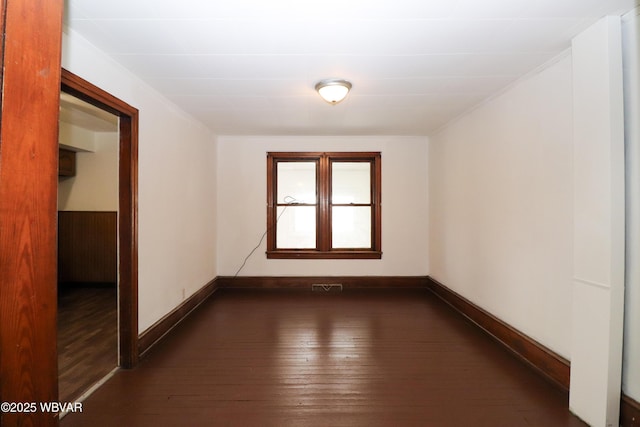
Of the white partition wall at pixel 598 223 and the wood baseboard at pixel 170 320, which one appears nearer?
the white partition wall at pixel 598 223

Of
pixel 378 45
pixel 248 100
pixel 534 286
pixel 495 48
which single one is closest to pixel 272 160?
pixel 248 100

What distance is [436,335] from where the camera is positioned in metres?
2.88

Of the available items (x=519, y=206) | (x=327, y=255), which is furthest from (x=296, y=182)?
→ (x=519, y=206)

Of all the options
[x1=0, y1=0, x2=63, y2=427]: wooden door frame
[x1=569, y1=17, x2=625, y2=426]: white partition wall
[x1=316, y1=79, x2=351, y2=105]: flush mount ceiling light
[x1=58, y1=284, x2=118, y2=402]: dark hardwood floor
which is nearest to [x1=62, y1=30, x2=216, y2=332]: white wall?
[x1=58, y1=284, x2=118, y2=402]: dark hardwood floor

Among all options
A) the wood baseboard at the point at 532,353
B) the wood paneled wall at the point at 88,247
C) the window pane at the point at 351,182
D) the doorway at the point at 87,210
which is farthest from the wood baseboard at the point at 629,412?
the wood paneled wall at the point at 88,247

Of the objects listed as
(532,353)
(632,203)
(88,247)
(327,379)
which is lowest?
(327,379)

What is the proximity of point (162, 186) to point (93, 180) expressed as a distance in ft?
9.61

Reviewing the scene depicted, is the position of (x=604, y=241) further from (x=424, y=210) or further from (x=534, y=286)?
(x=424, y=210)

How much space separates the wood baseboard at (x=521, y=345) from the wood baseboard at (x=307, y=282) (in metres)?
1.10

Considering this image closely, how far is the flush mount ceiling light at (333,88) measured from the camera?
8.04 ft

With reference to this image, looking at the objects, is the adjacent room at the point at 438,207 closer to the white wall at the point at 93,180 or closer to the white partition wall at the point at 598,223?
the white partition wall at the point at 598,223

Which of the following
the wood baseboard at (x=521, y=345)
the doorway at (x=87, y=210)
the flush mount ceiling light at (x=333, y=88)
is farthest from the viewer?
the doorway at (x=87, y=210)

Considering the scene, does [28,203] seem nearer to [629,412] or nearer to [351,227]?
[629,412]

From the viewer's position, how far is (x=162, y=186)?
9.31ft
